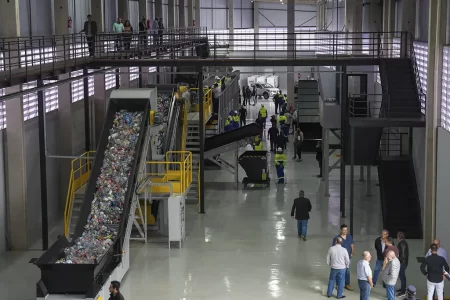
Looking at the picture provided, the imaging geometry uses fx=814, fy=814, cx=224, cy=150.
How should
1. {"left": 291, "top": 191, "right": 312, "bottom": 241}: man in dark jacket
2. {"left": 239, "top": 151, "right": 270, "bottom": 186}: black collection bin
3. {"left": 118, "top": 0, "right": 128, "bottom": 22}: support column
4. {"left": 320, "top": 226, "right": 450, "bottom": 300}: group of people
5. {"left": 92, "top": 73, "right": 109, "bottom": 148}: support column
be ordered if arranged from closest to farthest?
{"left": 320, "top": 226, "right": 450, "bottom": 300}: group of people < {"left": 291, "top": 191, "right": 312, "bottom": 241}: man in dark jacket < {"left": 92, "top": 73, "right": 109, "bottom": 148}: support column < {"left": 239, "top": 151, "right": 270, "bottom": 186}: black collection bin < {"left": 118, "top": 0, "right": 128, "bottom": 22}: support column

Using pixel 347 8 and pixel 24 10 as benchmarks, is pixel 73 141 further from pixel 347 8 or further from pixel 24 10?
pixel 347 8

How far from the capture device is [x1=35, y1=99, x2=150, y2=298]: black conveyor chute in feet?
49.9

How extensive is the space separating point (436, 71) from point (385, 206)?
4.70 m

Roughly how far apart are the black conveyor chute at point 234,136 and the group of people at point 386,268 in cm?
1133

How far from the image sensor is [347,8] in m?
36.9

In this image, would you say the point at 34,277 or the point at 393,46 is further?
the point at 393,46

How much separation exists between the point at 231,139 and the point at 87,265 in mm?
13886

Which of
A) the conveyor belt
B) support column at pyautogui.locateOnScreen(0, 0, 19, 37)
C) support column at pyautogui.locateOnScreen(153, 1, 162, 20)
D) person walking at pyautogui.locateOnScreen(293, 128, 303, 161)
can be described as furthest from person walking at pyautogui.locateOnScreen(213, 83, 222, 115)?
support column at pyautogui.locateOnScreen(0, 0, 19, 37)

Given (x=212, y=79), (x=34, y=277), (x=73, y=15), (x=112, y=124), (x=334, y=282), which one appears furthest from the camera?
(x=212, y=79)

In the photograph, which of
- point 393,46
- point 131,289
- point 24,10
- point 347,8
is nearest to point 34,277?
point 131,289

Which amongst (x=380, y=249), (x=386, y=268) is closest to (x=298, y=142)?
(x=380, y=249)

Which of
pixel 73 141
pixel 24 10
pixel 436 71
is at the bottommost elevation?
pixel 73 141

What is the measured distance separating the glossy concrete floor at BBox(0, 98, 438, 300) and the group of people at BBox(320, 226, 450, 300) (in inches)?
19.0

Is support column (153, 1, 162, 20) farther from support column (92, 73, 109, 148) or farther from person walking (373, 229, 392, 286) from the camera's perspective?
person walking (373, 229, 392, 286)
